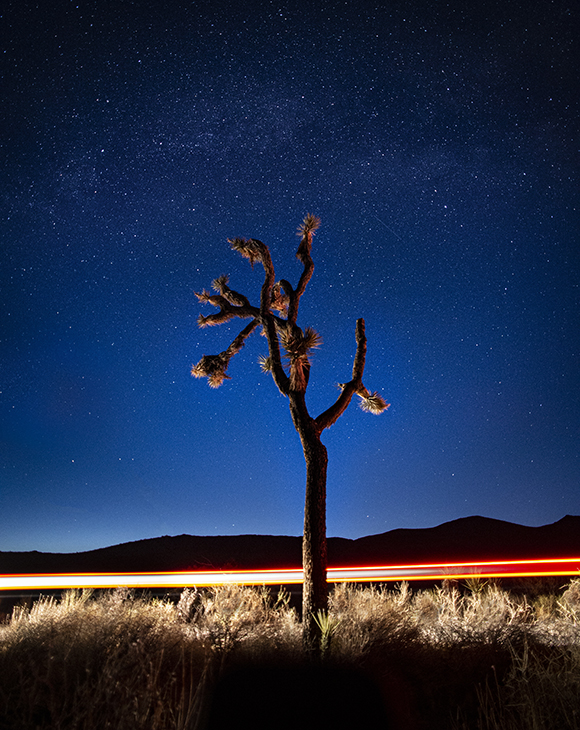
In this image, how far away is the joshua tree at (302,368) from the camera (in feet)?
25.3

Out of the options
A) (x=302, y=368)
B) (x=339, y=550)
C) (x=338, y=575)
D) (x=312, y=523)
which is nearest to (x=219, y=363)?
(x=302, y=368)

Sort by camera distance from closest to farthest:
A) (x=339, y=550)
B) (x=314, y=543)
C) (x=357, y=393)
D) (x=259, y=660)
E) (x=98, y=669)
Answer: (x=98, y=669)
(x=259, y=660)
(x=314, y=543)
(x=357, y=393)
(x=339, y=550)

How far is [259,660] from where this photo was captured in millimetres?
6176

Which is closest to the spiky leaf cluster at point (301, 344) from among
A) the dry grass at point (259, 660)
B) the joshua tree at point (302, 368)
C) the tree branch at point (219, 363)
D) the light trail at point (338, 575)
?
the joshua tree at point (302, 368)

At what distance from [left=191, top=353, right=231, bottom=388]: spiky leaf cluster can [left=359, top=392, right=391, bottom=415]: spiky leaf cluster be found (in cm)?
299

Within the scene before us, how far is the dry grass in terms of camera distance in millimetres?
4402

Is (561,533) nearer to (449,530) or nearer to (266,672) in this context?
(449,530)

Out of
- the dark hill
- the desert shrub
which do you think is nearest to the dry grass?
the desert shrub

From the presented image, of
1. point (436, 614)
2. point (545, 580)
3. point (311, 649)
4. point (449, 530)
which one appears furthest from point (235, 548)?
point (311, 649)

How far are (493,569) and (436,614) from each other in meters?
11.5

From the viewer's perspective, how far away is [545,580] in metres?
15.1

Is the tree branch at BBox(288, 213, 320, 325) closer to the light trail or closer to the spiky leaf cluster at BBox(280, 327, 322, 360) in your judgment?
the spiky leaf cluster at BBox(280, 327, 322, 360)

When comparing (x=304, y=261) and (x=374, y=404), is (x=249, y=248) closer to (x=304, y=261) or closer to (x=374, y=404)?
(x=304, y=261)

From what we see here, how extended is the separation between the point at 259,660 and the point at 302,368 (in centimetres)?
470
